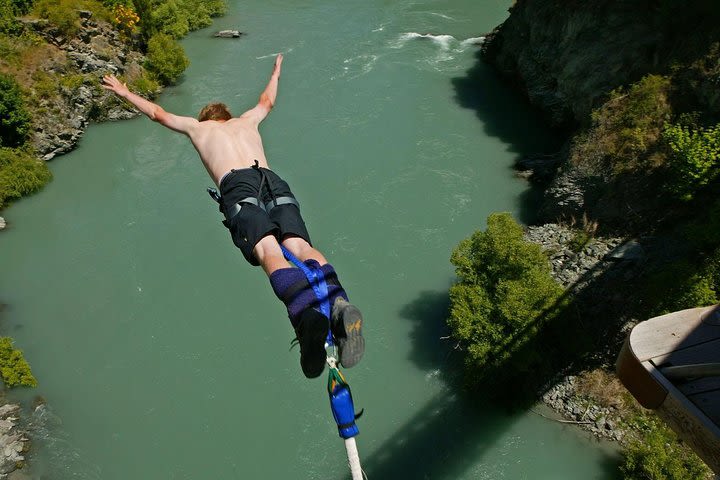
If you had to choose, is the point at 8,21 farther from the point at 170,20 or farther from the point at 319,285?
the point at 319,285

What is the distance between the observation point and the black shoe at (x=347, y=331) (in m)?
3.07

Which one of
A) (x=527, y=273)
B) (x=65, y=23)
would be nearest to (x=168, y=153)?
(x=65, y=23)

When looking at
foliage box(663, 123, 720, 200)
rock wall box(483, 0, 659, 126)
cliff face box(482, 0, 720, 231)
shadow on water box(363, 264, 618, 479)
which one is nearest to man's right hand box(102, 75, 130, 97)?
shadow on water box(363, 264, 618, 479)

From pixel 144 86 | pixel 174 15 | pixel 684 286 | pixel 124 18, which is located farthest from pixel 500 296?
pixel 174 15

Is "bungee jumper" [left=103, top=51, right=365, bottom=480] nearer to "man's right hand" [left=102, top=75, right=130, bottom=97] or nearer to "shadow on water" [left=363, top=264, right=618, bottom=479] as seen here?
"man's right hand" [left=102, top=75, right=130, bottom=97]

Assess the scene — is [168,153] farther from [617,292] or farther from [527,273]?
[617,292]

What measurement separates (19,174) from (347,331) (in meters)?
13.6

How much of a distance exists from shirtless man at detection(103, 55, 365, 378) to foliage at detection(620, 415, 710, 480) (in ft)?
21.2

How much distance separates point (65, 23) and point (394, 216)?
1156cm

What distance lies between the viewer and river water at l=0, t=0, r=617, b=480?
Result: 872 centimetres

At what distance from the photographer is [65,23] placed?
15969 millimetres

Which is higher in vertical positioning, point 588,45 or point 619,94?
point 588,45

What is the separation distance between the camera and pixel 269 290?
11.0 meters

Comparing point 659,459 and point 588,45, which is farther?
point 588,45
